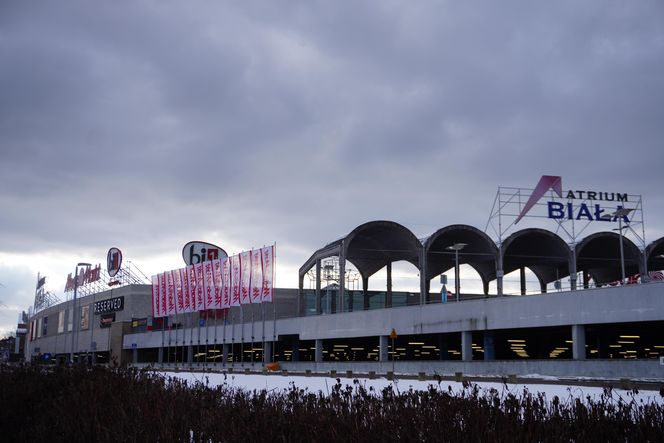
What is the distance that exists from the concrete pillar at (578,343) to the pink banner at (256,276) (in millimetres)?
29627

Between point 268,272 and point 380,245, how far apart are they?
13.0m

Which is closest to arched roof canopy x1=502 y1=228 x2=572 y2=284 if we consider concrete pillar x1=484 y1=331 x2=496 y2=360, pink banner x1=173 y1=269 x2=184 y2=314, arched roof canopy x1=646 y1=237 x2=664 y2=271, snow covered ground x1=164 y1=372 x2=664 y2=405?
arched roof canopy x1=646 y1=237 x2=664 y2=271

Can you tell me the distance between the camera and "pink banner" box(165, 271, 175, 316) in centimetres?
8194

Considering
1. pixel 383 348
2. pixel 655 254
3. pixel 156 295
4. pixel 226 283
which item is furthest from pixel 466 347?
pixel 156 295

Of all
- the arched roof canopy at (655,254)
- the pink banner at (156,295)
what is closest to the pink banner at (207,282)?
the pink banner at (156,295)

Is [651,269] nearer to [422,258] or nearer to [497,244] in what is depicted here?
[497,244]

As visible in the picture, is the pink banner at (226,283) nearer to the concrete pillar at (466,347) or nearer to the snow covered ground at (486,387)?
the concrete pillar at (466,347)

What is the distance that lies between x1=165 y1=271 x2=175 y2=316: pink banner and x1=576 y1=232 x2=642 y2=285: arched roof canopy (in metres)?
45.3

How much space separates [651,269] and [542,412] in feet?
250

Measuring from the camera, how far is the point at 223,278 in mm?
70188

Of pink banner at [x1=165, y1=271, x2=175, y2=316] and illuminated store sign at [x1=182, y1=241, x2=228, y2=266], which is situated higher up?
illuminated store sign at [x1=182, y1=241, x2=228, y2=266]

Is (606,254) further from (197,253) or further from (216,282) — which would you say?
(197,253)

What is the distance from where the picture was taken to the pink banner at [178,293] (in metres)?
79.6

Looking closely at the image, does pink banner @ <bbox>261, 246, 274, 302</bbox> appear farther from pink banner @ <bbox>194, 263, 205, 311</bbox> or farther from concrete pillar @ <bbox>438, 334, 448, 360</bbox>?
concrete pillar @ <bbox>438, 334, 448, 360</bbox>
